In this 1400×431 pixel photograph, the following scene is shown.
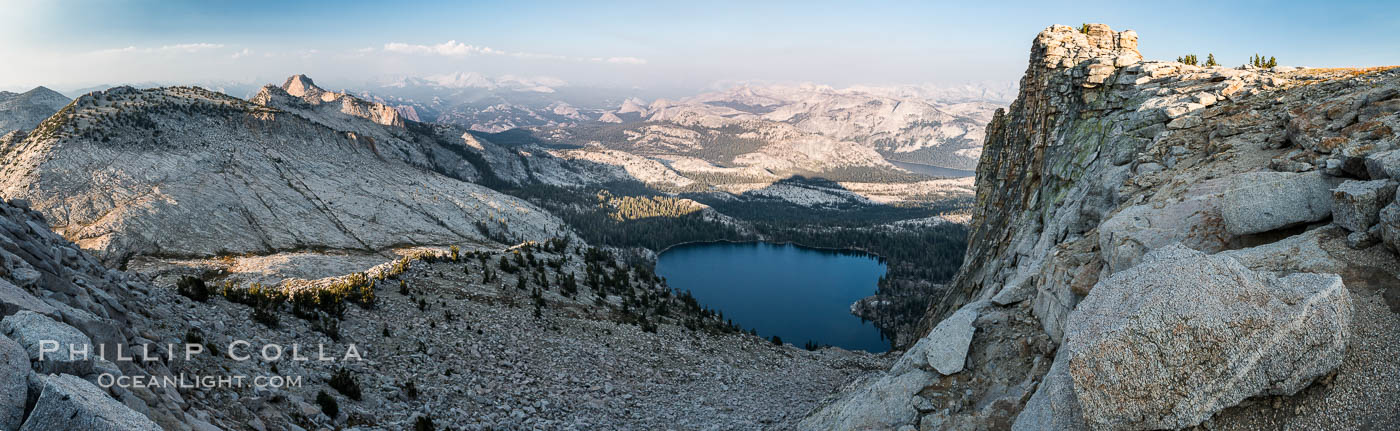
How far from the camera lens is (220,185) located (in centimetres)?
6838

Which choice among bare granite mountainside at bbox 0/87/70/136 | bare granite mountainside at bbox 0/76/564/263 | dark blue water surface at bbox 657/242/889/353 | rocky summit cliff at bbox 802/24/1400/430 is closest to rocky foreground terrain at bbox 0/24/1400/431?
rocky summit cliff at bbox 802/24/1400/430

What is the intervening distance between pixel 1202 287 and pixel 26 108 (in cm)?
18678

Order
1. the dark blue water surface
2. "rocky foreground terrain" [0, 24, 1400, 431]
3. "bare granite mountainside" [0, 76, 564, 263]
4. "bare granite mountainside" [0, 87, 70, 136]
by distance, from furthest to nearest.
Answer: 1. "bare granite mountainside" [0, 87, 70, 136]
2. the dark blue water surface
3. "bare granite mountainside" [0, 76, 564, 263]
4. "rocky foreground terrain" [0, 24, 1400, 431]

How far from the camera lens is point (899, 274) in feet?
432

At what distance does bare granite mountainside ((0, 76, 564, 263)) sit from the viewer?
56.2 meters

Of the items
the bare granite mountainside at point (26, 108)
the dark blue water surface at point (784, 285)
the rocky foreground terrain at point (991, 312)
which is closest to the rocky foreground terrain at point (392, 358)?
the rocky foreground terrain at point (991, 312)

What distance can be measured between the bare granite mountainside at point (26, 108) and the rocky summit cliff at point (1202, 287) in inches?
6612

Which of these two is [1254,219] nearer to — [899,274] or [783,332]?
[783,332]

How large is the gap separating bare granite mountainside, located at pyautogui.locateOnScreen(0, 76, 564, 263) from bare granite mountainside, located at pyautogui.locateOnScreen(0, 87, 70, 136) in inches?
2047

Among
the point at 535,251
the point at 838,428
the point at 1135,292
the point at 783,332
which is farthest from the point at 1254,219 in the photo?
the point at 783,332

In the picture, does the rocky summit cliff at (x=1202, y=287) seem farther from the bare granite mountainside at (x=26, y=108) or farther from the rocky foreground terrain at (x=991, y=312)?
the bare granite mountainside at (x=26, y=108)

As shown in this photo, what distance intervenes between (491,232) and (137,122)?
46.2 m

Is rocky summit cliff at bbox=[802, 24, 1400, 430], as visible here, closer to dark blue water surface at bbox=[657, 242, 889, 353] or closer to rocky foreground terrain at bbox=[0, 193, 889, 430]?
rocky foreground terrain at bbox=[0, 193, 889, 430]

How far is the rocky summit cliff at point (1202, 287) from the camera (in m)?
7.02
